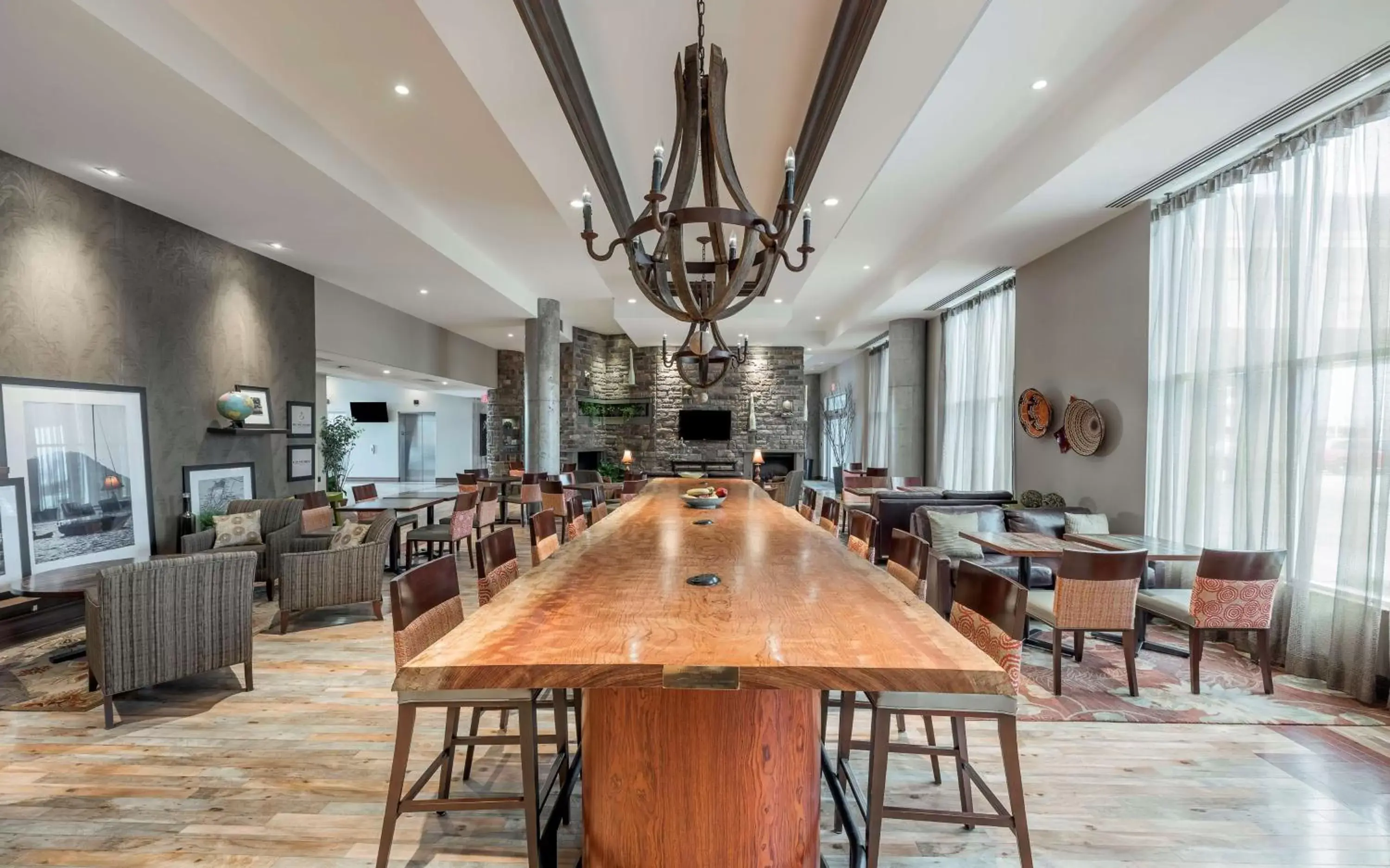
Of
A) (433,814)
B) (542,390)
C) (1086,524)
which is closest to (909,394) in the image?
(1086,524)

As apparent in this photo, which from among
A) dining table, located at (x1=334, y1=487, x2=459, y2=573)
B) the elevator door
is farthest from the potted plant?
the elevator door

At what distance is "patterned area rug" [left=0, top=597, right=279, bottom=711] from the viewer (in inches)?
113

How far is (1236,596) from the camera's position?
305 cm

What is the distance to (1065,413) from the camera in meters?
5.44

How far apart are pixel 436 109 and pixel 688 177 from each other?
2.69 m

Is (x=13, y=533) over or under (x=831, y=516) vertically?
under

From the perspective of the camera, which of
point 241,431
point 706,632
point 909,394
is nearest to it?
point 706,632

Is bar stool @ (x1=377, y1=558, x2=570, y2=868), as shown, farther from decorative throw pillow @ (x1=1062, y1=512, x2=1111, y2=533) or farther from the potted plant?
the potted plant

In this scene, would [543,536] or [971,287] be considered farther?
[971,287]

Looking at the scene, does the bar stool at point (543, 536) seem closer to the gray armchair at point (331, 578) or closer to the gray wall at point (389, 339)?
the gray armchair at point (331, 578)

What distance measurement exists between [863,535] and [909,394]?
6.85 meters

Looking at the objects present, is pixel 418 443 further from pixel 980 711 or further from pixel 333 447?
pixel 980 711

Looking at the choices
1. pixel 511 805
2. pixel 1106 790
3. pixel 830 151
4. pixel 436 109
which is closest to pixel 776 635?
pixel 511 805

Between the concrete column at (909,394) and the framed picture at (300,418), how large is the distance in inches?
315
